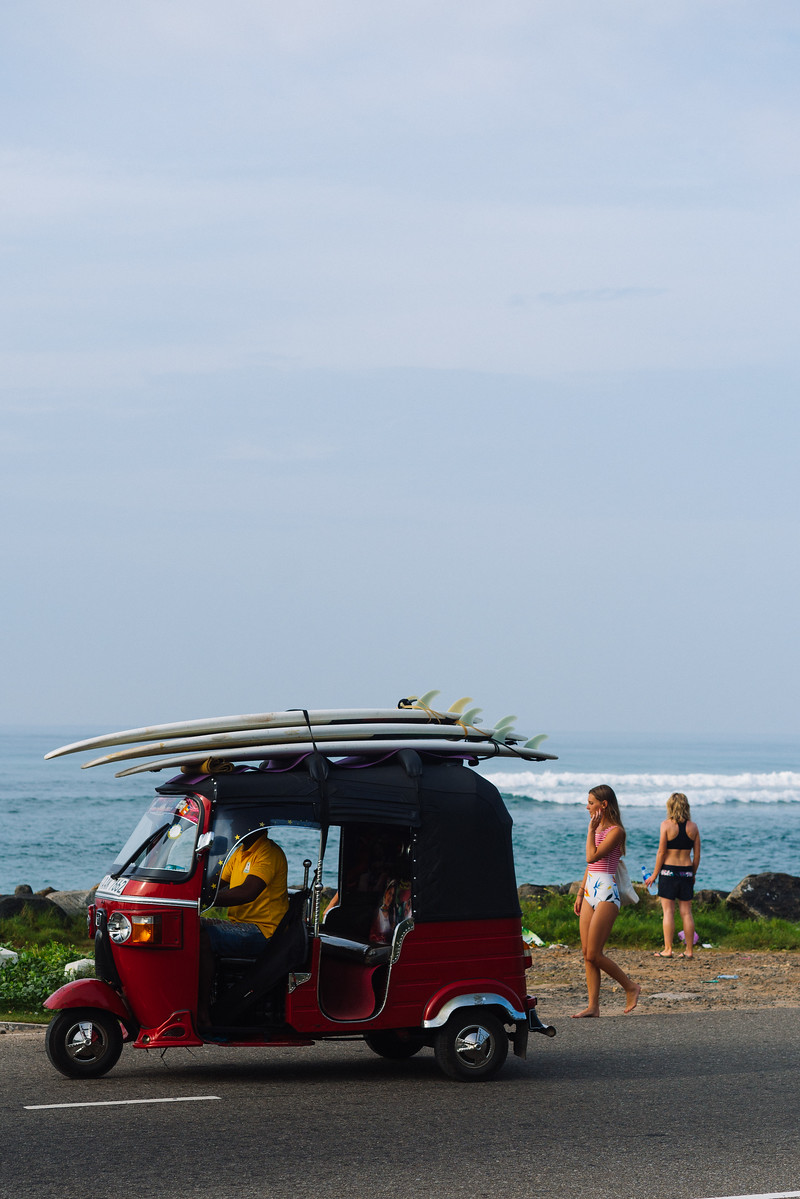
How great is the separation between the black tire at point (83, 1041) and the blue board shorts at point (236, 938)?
78 centimetres

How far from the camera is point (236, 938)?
8484 millimetres

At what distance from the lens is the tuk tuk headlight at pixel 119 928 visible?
324 inches

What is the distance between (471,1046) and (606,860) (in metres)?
2.92

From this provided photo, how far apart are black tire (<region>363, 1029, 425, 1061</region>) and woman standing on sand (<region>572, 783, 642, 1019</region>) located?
2118 mm

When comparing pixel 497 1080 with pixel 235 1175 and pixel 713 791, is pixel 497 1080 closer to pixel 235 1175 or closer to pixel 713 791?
pixel 235 1175

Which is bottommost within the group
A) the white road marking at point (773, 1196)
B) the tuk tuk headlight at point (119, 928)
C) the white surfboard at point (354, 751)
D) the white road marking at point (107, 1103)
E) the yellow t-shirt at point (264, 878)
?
the white road marking at point (107, 1103)

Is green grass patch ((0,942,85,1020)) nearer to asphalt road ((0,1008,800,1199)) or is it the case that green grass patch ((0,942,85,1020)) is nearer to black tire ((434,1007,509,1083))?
asphalt road ((0,1008,800,1199))

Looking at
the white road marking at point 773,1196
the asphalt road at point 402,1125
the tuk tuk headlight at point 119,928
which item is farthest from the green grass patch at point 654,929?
the white road marking at point 773,1196

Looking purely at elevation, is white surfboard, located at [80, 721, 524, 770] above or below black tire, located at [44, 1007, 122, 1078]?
above

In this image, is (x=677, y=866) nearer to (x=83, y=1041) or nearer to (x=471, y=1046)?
(x=471, y=1046)

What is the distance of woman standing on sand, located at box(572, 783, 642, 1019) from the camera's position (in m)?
11.2

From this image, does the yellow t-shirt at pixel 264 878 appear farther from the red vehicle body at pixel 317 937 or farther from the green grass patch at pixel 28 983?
the green grass patch at pixel 28 983

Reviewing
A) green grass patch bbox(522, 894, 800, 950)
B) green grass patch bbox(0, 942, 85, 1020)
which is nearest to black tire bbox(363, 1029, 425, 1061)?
green grass patch bbox(0, 942, 85, 1020)

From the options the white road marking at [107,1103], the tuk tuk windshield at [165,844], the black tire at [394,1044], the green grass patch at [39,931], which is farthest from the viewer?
the green grass patch at [39,931]
